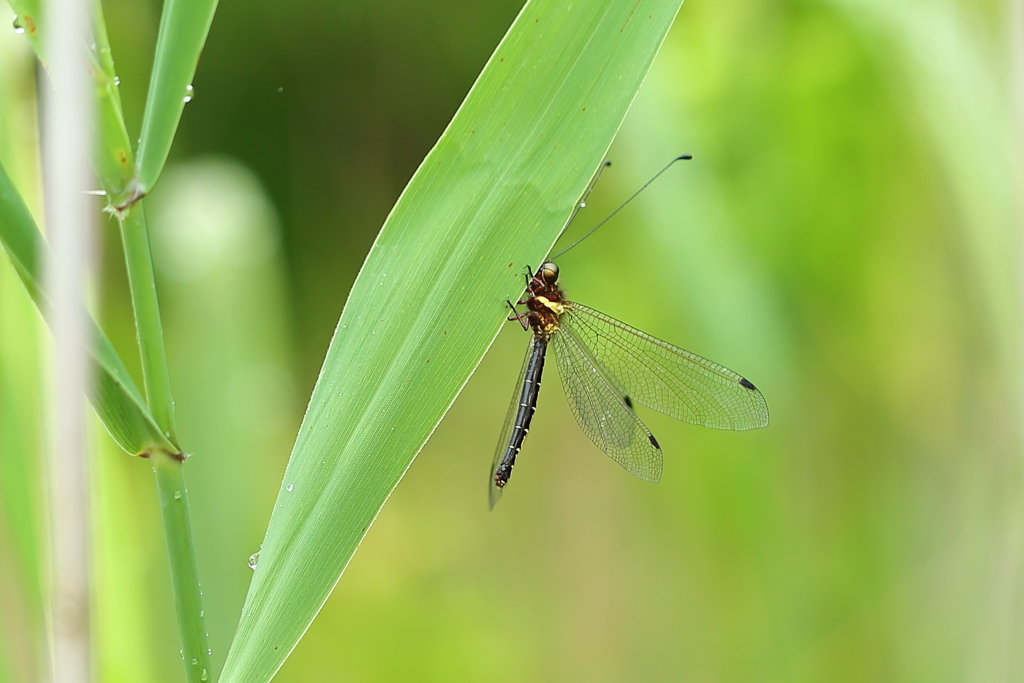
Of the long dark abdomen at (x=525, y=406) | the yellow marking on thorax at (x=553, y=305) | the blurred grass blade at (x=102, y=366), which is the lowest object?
the blurred grass blade at (x=102, y=366)

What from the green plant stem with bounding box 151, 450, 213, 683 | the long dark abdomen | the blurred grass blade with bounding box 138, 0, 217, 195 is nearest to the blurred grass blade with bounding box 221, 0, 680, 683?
the green plant stem with bounding box 151, 450, 213, 683

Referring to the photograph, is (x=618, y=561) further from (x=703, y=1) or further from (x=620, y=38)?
(x=620, y=38)

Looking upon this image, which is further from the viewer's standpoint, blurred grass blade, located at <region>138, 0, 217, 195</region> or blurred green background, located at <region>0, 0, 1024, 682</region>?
blurred green background, located at <region>0, 0, 1024, 682</region>

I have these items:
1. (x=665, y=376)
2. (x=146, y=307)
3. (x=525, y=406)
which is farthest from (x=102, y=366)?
(x=665, y=376)

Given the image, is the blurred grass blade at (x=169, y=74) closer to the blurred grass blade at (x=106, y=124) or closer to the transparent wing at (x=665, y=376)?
the blurred grass blade at (x=106, y=124)

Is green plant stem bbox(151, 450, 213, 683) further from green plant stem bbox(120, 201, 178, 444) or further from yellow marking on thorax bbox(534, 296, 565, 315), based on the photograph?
yellow marking on thorax bbox(534, 296, 565, 315)

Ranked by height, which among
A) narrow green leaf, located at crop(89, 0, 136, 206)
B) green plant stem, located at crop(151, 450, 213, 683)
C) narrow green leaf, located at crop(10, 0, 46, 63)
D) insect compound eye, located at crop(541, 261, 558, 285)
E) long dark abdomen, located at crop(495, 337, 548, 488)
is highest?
insect compound eye, located at crop(541, 261, 558, 285)

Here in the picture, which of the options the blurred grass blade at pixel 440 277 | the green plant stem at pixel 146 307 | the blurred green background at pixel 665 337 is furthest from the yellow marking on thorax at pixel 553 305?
the green plant stem at pixel 146 307

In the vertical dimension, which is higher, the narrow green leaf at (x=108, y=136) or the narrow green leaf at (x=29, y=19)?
the narrow green leaf at (x=29, y=19)
